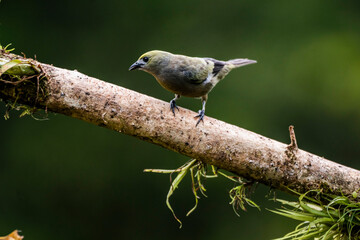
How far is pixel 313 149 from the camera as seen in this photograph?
7.18 meters

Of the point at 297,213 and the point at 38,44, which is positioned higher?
the point at 38,44

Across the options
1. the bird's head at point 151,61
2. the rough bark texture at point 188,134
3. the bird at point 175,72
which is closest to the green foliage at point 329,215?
the rough bark texture at point 188,134

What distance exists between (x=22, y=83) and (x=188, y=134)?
2.78 ft

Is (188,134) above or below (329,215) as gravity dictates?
above

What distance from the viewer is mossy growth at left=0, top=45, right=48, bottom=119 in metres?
2.26

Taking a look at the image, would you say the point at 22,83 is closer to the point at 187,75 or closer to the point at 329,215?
the point at 187,75

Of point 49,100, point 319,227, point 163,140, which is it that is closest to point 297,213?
point 319,227

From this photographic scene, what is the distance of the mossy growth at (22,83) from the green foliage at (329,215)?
132 cm

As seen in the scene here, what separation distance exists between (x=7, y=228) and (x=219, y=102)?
3.36 m

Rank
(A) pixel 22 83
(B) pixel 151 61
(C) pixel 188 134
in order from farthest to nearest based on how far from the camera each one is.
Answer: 1. (B) pixel 151 61
2. (C) pixel 188 134
3. (A) pixel 22 83

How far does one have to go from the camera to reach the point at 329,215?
2.54m

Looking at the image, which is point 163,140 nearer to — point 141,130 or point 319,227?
point 141,130

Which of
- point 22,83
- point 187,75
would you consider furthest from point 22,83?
point 187,75

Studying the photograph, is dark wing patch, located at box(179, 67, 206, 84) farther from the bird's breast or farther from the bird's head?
the bird's head
